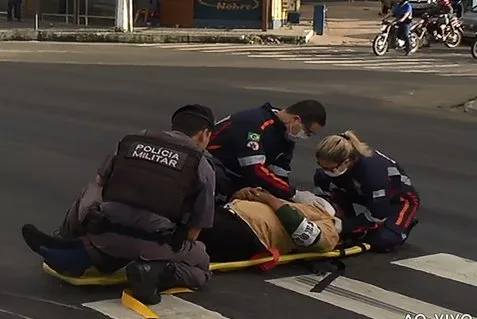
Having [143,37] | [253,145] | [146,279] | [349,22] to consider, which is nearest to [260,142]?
[253,145]

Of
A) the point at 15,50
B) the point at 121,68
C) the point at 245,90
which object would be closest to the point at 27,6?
the point at 15,50

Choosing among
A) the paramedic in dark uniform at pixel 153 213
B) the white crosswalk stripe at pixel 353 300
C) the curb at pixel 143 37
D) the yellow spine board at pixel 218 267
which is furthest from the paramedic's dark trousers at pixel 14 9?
the paramedic in dark uniform at pixel 153 213

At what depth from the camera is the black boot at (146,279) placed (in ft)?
19.7

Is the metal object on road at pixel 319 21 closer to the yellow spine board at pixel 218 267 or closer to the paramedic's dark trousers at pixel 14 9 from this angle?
the paramedic's dark trousers at pixel 14 9

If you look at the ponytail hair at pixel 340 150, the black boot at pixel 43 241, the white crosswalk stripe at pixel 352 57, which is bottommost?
the white crosswalk stripe at pixel 352 57

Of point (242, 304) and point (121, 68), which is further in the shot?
point (121, 68)

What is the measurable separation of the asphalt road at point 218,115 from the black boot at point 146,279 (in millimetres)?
276

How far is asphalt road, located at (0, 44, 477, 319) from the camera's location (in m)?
6.38

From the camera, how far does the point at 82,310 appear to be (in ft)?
19.5

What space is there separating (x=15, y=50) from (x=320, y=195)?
21415 mm

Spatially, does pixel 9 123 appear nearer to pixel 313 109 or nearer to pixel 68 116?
pixel 68 116

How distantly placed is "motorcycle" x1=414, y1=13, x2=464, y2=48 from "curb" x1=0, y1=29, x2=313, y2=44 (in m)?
4.28

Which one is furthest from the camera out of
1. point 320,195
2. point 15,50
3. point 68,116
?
point 15,50

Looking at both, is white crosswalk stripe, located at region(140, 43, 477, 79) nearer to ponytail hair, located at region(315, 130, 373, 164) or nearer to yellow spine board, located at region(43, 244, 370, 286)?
ponytail hair, located at region(315, 130, 373, 164)
